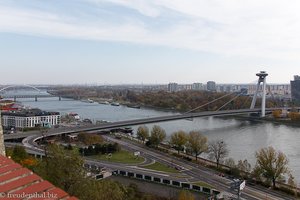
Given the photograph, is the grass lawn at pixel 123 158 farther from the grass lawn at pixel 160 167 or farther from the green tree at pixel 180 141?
the green tree at pixel 180 141

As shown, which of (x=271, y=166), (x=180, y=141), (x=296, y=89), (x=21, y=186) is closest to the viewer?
(x=21, y=186)

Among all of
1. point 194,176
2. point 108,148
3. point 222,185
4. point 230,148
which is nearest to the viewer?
point 222,185

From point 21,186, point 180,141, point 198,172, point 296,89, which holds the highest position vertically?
point 21,186

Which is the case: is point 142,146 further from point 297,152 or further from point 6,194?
point 6,194

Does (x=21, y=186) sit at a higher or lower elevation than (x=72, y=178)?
higher

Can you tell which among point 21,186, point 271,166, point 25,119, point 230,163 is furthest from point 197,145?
point 25,119

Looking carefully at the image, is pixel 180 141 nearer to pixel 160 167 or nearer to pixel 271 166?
pixel 160 167

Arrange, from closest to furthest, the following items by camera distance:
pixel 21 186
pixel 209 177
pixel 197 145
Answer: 1. pixel 21 186
2. pixel 209 177
3. pixel 197 145

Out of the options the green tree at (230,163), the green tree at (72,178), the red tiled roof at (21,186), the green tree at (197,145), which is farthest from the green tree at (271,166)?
the red tiled roof at (21,186)

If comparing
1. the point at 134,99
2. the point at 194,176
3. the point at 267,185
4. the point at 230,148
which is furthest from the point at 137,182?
the point at 134,99
